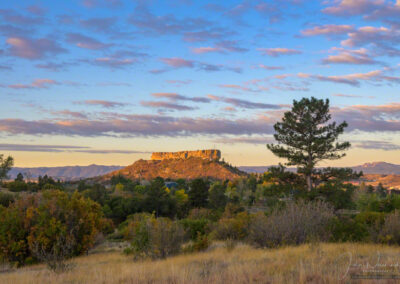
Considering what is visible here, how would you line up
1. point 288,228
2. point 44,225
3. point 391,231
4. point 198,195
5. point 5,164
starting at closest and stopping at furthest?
point 288,228 < point 391,231 < point 44,225 < point 198,195 < point 5,164

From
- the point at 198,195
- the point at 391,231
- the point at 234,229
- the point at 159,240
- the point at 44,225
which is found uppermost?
the point at 391,231

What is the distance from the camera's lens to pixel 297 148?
3156 centimetres

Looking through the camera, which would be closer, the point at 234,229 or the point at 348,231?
the point at 348,231

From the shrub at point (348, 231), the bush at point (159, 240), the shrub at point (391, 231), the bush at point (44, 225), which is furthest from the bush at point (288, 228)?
the bush at point (44, 225)

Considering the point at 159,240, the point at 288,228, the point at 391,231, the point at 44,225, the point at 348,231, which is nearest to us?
the point at 159,240

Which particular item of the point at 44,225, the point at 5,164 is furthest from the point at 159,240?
the point at 5,164

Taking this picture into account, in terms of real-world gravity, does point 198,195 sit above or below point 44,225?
below

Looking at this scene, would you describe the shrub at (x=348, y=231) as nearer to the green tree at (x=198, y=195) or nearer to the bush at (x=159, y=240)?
the bush at (x=159, y=240)

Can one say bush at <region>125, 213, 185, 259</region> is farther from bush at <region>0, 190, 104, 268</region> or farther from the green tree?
the green tree

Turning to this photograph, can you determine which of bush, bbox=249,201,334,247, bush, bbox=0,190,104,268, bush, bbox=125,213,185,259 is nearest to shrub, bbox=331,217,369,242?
bush, bbox=249,201,334,247

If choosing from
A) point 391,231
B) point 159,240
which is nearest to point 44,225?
point 159,240

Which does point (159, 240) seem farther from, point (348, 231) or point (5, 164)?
point (5, 164)

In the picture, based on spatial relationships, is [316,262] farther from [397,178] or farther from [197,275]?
[397,178]

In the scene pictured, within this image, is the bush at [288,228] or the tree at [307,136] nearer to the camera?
the bush at [288,228]
